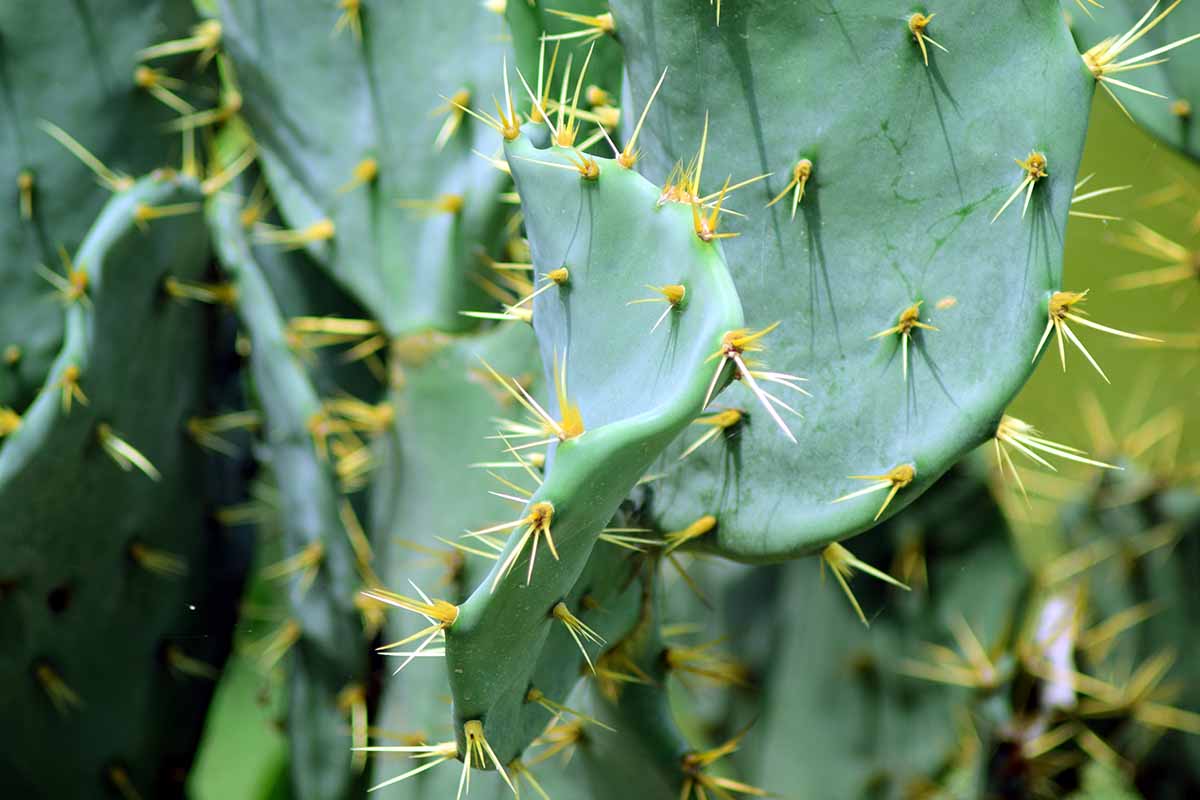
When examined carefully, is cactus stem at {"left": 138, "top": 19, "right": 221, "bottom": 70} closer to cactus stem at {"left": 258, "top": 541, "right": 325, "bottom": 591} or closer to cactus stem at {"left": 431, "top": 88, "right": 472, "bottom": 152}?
cactus stem at {"left": 431, "top": 88, "right": 472, "bottom": 152}

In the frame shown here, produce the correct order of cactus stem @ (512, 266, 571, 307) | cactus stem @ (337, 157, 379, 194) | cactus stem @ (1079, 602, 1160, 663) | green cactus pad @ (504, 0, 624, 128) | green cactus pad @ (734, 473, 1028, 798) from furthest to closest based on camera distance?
cactus stem @ (1079, 602, 1160, 663)
green cactus pad @ (734, 473, 1028, 798)
cactus stem @ (337, 157, 379, 194)
green cactus pad @ (504, 0, 624, 128)
cactus stem @ (512, 266, 571, 307)

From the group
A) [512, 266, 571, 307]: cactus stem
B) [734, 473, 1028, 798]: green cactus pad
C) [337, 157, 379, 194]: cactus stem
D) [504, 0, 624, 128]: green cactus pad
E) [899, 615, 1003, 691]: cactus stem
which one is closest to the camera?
[512, 266, 571, 307]: cactus stem

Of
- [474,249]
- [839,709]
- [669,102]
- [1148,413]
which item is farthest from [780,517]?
[1148,413]

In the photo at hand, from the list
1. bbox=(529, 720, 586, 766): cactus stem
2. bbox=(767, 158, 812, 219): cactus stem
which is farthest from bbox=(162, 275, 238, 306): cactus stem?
bbox=(767, 158, 812, 219): cactus stem

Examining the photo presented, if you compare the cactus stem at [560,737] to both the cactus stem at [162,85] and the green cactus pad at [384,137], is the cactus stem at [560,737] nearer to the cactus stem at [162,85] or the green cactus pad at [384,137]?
the green cactus pad at [384,137]

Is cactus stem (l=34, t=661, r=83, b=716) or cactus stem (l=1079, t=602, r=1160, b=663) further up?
cactus stem (l=34, t=661, r=83, b=716)

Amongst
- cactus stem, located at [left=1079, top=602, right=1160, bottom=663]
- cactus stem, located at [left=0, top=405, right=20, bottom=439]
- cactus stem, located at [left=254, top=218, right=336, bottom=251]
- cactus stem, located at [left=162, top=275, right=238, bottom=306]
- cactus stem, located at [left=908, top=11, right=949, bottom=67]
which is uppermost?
cactus stem, located at [left=908, top=11, right=949, bottom=67]

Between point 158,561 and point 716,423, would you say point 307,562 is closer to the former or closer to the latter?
point 158,561

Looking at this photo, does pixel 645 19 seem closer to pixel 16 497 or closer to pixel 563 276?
pixel 563 276
